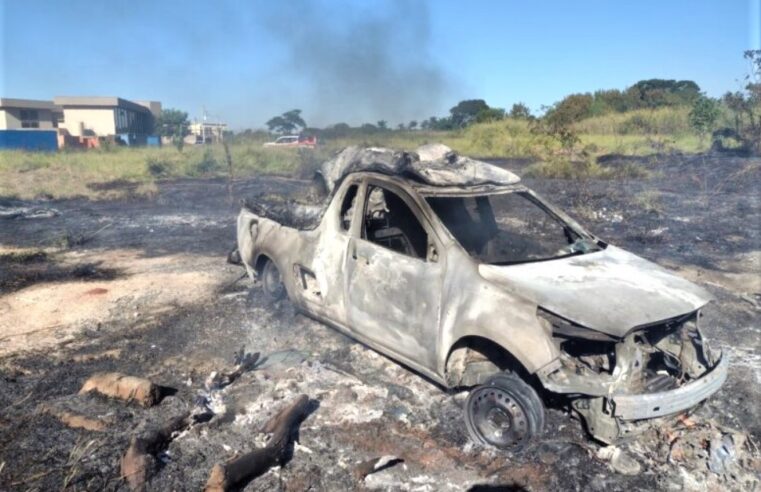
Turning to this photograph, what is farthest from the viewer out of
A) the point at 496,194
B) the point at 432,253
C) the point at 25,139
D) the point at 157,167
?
the point at 25,139

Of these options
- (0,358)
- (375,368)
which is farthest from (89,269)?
(375,368)

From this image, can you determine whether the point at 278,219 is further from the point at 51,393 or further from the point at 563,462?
the point at 563,462

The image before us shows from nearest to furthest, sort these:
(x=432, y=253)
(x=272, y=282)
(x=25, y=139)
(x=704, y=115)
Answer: (x=432, y=253), (x=272, y=282), (x=704, y=115), (x=25, y=139)

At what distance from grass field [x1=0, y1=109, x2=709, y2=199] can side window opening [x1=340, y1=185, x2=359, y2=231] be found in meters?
10.8

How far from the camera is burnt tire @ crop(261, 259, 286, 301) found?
604cm

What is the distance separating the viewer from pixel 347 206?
16.0 feet

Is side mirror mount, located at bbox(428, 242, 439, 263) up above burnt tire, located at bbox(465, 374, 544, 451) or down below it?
above

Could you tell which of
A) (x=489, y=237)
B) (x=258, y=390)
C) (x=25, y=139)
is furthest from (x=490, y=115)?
(x=258, y=390)

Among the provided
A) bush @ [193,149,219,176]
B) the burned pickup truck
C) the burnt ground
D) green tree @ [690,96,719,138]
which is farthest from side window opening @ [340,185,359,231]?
green tree @ [690,96,719,138]

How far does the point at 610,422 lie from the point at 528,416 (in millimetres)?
462

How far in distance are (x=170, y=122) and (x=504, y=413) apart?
2180 inches

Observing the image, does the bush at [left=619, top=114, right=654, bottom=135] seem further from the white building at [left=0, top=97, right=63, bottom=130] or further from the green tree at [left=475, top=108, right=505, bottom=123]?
the white building at [left=0, top=97, right=63, bottom=130]

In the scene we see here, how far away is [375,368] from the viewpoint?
4.83 meters

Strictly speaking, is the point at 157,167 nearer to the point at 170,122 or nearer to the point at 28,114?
the point at 28,114
